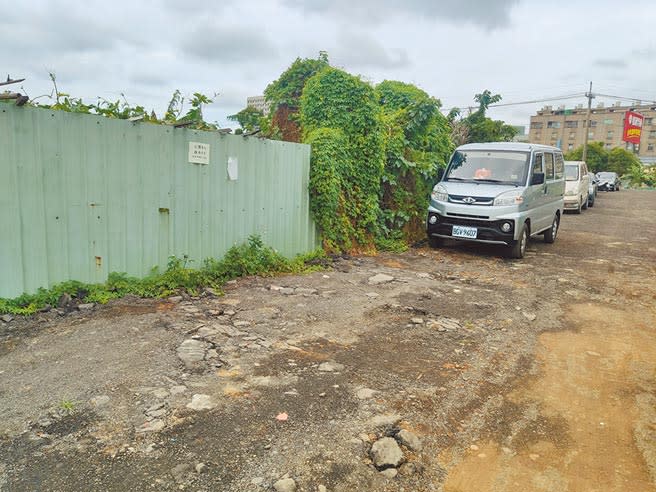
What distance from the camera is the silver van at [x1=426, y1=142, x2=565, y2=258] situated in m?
8.55

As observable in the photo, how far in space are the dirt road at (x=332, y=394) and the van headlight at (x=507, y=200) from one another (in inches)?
104

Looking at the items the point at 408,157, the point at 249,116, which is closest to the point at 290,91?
the point at 249,116

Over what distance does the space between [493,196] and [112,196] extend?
6236 mm

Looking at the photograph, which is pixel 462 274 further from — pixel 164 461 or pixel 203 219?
pixel 164 461

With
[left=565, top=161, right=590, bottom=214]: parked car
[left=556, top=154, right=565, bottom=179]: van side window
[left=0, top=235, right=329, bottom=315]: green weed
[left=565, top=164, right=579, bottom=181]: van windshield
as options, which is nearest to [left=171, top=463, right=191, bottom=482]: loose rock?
[left=0, top=235, right=329, bottom=315]: green weed

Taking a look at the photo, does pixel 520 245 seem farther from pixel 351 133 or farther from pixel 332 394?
pixel 332 394

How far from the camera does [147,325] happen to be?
4.65 metres

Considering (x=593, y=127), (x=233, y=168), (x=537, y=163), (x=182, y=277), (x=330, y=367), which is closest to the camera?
(x=330, y=367)

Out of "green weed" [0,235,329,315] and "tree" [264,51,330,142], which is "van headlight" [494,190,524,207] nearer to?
"green weed" [0,235,329,315]

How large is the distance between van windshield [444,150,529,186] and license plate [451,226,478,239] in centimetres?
100

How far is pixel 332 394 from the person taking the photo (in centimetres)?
344

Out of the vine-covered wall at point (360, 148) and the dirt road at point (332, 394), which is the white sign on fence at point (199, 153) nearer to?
the dirt road at point (332, 394)

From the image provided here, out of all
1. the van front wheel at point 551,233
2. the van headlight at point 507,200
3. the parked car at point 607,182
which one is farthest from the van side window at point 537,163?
the parked car at point 607,182

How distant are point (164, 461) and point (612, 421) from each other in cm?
286
